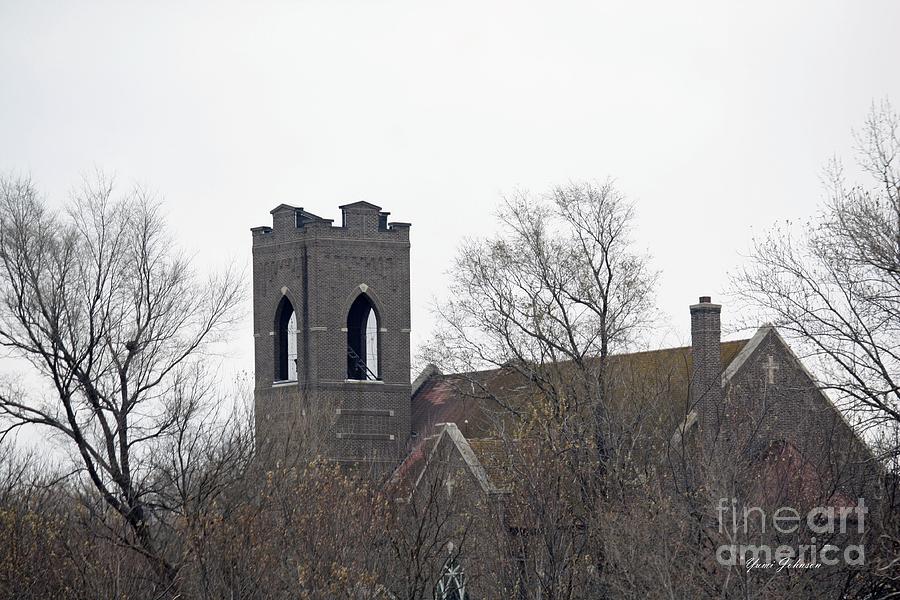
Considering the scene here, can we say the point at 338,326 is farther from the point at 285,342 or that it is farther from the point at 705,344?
the point at 705,344

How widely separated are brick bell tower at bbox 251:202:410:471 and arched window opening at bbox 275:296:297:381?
0.03m

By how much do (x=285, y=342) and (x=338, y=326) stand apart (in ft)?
8.90

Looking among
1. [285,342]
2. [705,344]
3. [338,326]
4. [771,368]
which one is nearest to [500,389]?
[338,326]

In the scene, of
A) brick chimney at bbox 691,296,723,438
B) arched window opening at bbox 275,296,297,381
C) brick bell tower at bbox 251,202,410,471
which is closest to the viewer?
brick chimney at bbox 691,296,723,438

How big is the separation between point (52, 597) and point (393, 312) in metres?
27.9

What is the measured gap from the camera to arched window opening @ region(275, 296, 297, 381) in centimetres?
5434

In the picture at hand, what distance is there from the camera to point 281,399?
52.8 metres

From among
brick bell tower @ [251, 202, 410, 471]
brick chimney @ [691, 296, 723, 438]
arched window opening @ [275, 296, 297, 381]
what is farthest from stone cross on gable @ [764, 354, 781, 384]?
arched window opening @ [275, 296, 297, 381]

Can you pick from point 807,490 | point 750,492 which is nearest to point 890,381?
point 807,490

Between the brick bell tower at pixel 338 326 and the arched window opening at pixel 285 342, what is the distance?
34 millimetres

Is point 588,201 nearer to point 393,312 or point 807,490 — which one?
point 393,312

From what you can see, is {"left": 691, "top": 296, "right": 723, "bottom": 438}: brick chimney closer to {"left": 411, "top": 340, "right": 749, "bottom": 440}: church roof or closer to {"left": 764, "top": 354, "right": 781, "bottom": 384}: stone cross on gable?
{"left": 411, "top": 340, "right": 749, "bottom": 440}: church roof

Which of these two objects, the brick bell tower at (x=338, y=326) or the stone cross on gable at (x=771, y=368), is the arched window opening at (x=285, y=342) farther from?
the stone cross on gable at (x=771, y=368)

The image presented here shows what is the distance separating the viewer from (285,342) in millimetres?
54750
